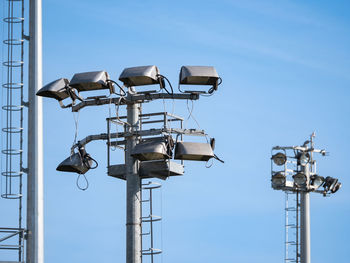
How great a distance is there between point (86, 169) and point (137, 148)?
2201mm

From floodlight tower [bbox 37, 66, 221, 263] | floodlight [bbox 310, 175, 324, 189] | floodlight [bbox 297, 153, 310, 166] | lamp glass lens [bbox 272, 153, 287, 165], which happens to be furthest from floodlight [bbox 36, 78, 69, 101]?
floodlight [bbox 310, 175, 324, 189]

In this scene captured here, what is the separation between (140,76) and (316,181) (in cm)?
2208

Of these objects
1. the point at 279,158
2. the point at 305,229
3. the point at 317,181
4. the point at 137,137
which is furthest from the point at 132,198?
the point at 317,181

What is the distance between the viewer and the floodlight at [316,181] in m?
46.2

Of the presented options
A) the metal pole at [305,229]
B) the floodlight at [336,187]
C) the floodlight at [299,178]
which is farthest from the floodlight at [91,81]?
the floodlight at [336,187]

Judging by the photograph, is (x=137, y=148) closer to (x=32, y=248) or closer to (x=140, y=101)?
(x=140, y=101)

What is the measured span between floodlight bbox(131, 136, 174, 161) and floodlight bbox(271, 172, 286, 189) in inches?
761

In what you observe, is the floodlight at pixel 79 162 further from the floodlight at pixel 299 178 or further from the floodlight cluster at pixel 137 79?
the floodlight at pixel 299 178

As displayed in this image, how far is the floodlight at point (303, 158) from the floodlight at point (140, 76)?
2027 centimetres

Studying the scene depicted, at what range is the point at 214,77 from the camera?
25812 mm

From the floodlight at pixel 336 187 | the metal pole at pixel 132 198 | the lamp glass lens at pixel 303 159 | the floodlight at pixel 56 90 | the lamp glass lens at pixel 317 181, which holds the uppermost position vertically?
the lamp glass lens at pixel 303 159

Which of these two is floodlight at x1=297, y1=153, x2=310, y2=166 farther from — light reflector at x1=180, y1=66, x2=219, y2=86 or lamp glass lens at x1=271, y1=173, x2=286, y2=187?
light reflector at x1=180, y1=66, x2=219, y2=86

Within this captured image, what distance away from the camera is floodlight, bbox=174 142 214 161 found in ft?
84.4

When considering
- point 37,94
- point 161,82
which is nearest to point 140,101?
point 161,82
